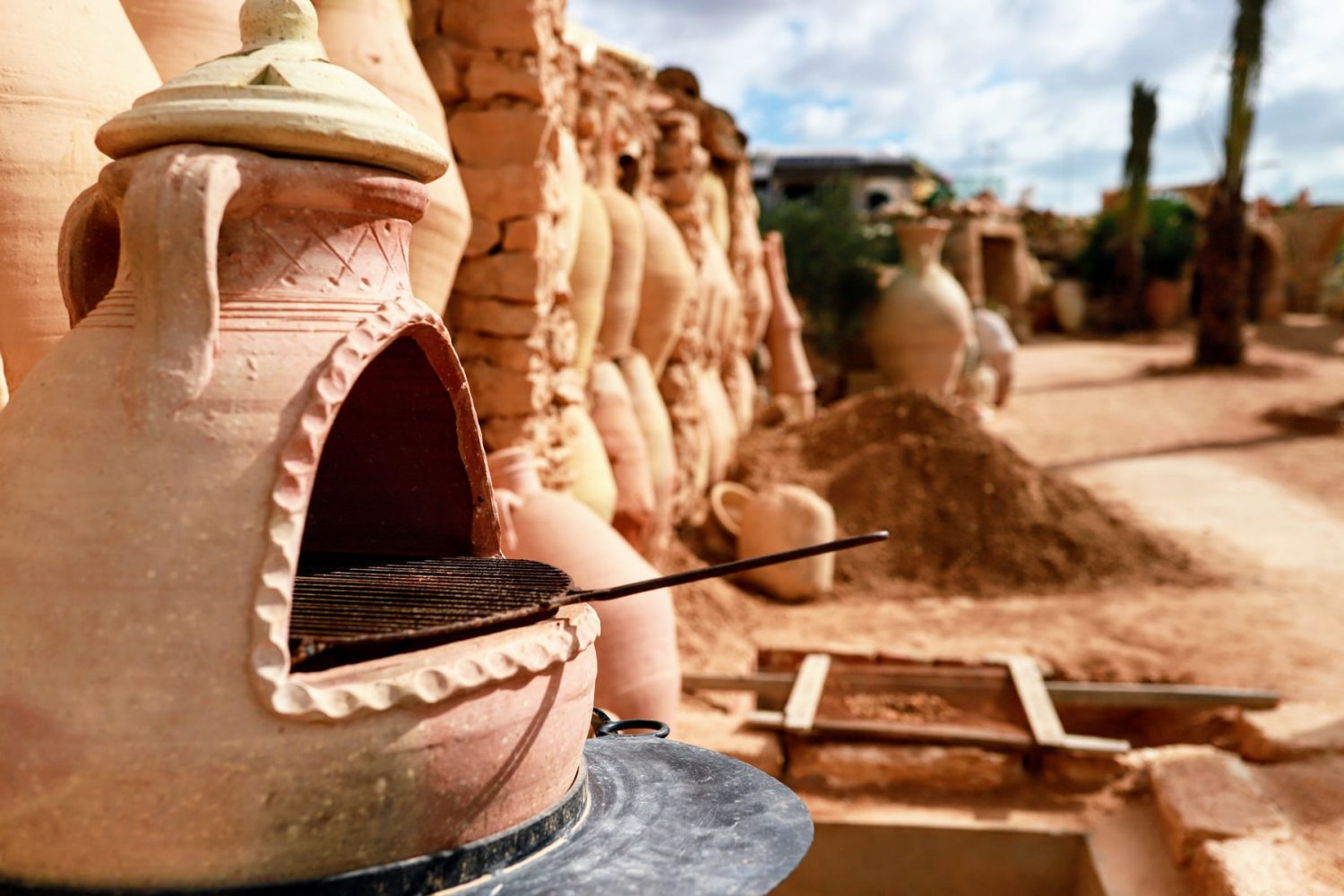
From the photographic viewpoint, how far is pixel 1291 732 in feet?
14.8

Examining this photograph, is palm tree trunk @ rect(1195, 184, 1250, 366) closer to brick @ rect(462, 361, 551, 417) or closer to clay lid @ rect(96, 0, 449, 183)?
brick @ rect(462, 361, 551, 417)

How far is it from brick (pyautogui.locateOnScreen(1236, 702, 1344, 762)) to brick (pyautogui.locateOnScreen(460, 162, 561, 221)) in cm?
357

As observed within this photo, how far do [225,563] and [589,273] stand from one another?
3761mm

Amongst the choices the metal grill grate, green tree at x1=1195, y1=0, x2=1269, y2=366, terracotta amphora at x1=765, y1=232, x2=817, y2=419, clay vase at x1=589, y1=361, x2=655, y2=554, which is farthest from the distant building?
the metal grill grate

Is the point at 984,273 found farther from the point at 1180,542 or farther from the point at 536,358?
the point at 536,358

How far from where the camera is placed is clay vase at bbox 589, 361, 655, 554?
5.55 m

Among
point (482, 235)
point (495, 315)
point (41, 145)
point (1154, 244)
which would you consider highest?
point (1154, 244)

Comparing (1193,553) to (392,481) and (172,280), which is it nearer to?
(392,481)

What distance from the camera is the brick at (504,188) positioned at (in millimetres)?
4062

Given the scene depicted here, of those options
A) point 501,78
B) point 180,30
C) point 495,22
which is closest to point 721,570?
point 180,30

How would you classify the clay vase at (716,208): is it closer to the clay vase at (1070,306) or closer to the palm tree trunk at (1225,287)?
the palm tree trunk at (1225,287)

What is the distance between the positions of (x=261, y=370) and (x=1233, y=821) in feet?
11.7

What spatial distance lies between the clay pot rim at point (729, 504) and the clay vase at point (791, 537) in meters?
0.29

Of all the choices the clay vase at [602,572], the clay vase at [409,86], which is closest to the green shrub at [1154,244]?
the clay vase at [602,572]
